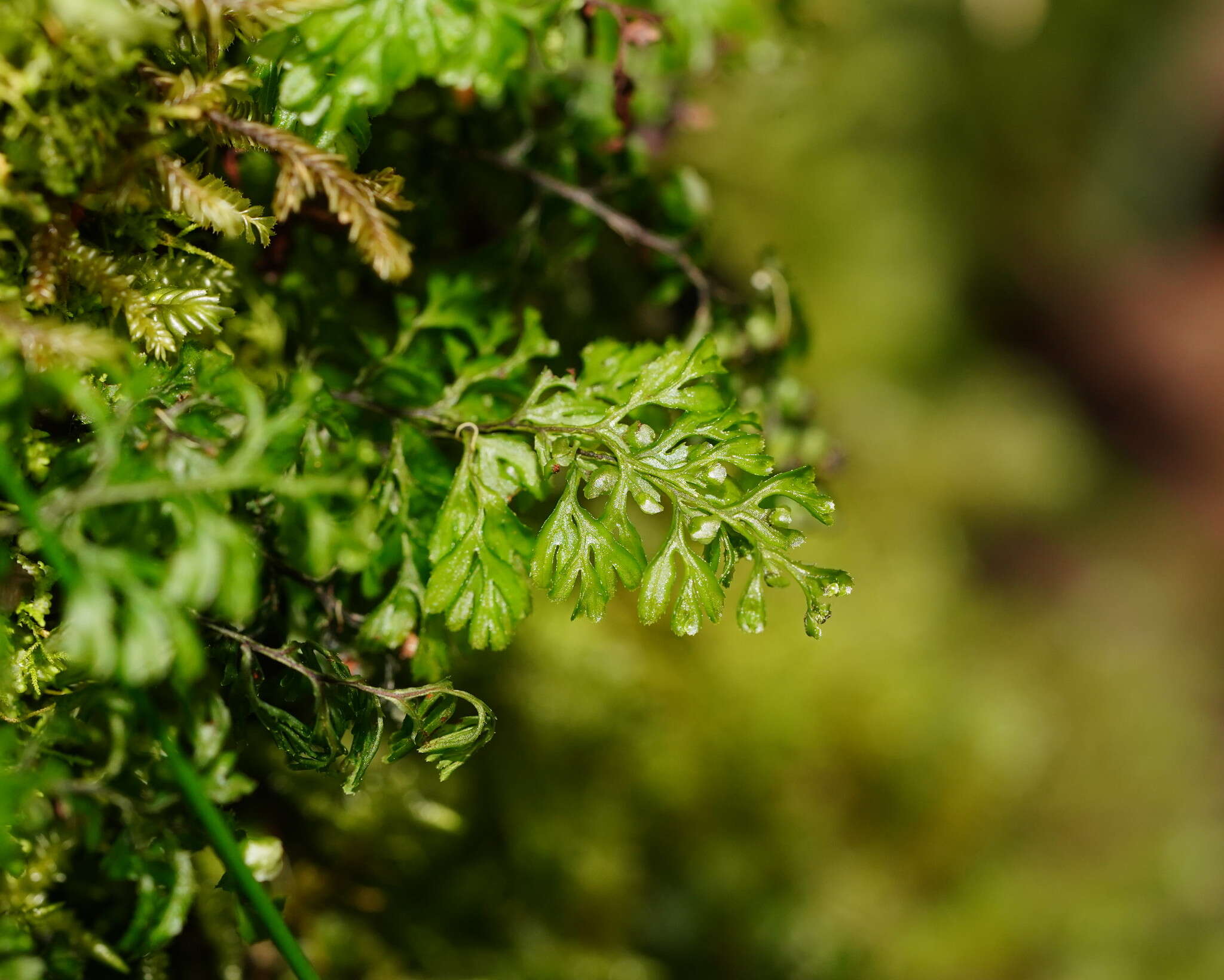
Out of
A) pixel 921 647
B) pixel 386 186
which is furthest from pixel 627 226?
pixel 921 647

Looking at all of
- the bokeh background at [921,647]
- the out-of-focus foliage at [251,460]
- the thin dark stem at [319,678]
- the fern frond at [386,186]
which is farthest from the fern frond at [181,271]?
the bokeh background at [921,647]

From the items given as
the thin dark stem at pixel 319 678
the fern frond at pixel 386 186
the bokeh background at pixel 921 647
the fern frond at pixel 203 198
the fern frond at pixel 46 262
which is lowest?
the bokeh background at pixel 921 647

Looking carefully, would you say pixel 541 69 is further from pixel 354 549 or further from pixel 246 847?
pixel 246 847

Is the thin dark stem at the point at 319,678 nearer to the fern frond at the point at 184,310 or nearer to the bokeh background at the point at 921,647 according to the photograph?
the fern frond at the point at 184,310

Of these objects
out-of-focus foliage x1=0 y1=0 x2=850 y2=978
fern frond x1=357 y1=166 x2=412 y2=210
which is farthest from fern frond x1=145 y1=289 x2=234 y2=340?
fern frond x1=357 y1=166 x2=412 y2=210

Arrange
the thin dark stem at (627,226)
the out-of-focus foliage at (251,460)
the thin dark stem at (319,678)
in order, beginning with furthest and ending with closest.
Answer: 1. the thin dark stem at (627,226)
2. the thin dark stem at (319,678)
3. the out-of-focus foliage at (251,460)

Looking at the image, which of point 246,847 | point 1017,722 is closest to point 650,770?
point 246,847
